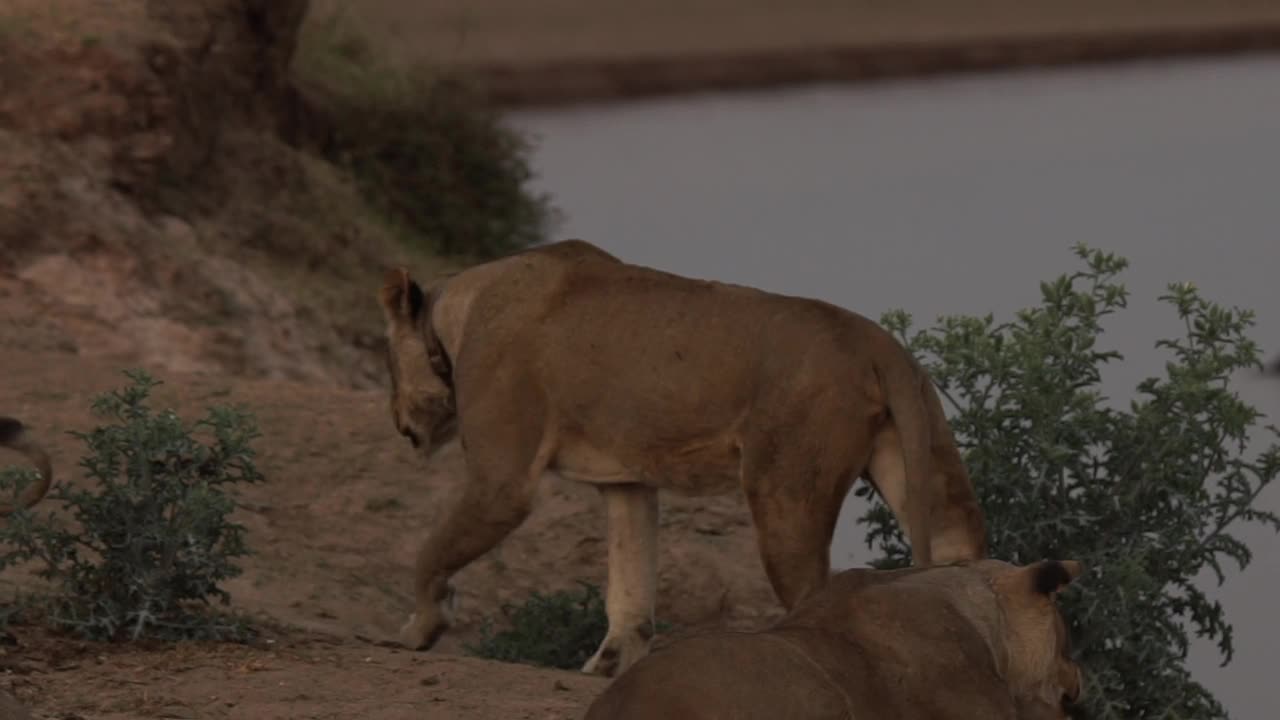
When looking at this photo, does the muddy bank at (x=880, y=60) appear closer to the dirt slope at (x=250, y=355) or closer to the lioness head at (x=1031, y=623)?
the dirt slope at (x=250, y=355)

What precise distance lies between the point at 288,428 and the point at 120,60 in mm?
4456

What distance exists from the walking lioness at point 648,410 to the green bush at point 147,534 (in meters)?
0.61

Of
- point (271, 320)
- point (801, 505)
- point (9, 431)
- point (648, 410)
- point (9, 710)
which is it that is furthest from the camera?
point (271, 320)

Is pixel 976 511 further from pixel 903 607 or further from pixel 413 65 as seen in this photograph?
pixel 413 65

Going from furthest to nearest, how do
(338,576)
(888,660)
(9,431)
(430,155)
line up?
(430,155)
(338,576)
(9,431)
(888,660)

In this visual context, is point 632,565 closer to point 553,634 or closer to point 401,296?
point 553,634

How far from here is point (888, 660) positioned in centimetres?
534

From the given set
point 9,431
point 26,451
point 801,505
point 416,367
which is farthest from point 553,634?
point 9,431

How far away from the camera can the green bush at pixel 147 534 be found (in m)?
7.72

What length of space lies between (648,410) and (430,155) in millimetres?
11021

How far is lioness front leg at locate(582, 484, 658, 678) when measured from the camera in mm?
8055

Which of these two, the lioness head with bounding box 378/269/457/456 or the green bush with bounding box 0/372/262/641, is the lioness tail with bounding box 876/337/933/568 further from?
the green bush with bounding box 0/372/262/641

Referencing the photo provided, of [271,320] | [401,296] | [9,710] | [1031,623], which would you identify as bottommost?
[9,710]

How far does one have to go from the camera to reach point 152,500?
7.87 meters
